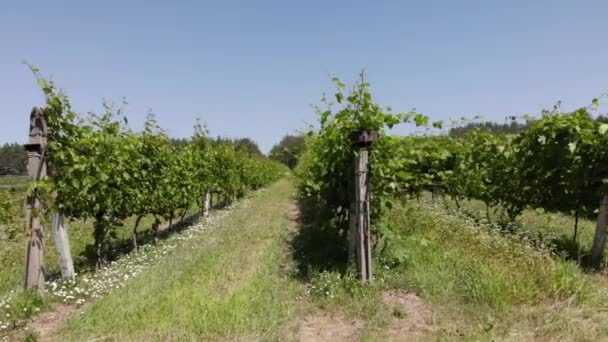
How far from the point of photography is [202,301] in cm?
388

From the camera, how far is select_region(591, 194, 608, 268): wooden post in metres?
5.03

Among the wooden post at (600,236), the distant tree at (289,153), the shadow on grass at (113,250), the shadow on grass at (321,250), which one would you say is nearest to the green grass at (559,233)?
the wooden post at (600,236)

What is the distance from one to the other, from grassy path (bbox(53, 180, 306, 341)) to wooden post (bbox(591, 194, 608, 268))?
166 inches

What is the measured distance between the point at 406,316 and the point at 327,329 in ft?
2.69

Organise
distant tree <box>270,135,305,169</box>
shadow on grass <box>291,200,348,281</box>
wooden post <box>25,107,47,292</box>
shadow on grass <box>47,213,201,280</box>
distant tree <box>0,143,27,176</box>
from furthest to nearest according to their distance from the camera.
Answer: distant tree <box>0,143,27,176</box>
distant tree <box>270,135,305,169</box>
shadow on grass <box>47,213,201,280</box>
shadow on grass <box>291,200,348,281</box>
wooden post <box>25,107,47,292</box>

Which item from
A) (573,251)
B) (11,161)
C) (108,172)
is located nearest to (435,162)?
(573,251)

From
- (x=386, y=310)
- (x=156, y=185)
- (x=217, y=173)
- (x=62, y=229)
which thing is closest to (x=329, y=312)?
(x=386, y=310)

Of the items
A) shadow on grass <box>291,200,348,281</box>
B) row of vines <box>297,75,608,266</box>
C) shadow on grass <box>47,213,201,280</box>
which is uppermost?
row of vines <box>297,75,608,266</box>

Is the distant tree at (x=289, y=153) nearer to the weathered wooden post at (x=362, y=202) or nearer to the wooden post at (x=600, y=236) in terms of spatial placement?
the weathered wooden post at (x=362, y=202)

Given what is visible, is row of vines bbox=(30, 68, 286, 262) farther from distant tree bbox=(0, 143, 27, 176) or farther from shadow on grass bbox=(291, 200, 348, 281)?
distant tree bbox=(0, 143, 27, 176)

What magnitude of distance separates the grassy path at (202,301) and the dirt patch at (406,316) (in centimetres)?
96

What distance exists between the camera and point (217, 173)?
42.0 ft

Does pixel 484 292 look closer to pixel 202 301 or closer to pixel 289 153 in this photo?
pixel 202 301

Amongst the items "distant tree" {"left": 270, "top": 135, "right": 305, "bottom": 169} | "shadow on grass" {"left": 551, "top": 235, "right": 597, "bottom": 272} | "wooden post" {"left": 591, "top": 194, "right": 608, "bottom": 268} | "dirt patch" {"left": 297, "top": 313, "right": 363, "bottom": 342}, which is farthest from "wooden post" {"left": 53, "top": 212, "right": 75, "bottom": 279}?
"wooden post" {"left": 591, "top": 194, "right": 608, "bottom": 268}
